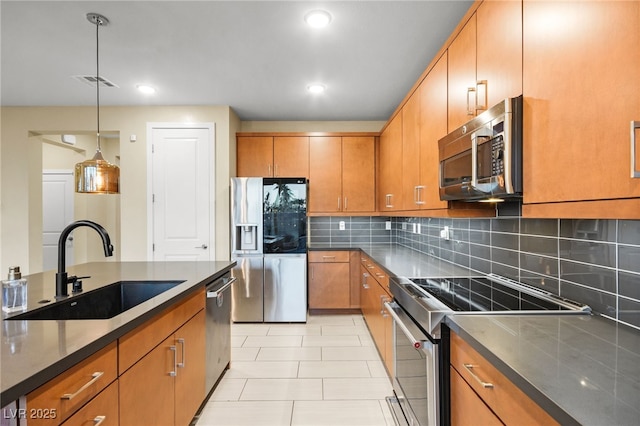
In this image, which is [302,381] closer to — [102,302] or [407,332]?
[407,332]

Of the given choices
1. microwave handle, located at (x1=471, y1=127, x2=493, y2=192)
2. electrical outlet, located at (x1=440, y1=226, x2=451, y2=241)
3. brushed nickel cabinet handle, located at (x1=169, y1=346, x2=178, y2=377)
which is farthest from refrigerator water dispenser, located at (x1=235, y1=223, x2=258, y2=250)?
microwave handle, located at (x1=471, y1=127, x2=493, y2=192)

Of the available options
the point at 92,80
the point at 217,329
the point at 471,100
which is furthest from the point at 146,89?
the point at 471,100

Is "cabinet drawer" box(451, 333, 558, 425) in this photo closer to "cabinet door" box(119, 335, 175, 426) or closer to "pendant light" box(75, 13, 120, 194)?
"cabinet door" box(119, 335, 175, 426)

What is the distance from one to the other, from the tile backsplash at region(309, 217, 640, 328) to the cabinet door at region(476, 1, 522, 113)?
65 centimetres

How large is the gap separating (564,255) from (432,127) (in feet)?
3.58

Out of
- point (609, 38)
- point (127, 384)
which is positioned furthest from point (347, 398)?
point (609, 38)

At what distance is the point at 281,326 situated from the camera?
373 centimetres

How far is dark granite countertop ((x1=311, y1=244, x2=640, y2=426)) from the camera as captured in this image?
0.67 meters

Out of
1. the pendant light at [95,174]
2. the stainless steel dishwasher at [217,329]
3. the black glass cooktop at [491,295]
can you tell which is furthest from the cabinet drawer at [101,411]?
the pendant light at [95,174]

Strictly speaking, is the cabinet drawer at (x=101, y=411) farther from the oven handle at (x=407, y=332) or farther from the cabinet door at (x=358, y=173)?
the cabinet door at (x=358, y=173)

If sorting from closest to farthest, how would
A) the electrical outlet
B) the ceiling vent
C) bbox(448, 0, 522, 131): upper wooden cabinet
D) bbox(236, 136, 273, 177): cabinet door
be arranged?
bbox(448, 0, 522, 131): upper wooden cabinet
the electrical outlet
the ceiling vent
bbox(236, 136, 273, 177): cabinet door

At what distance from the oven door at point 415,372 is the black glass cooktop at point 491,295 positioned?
7.7 inches

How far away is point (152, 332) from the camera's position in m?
1.40

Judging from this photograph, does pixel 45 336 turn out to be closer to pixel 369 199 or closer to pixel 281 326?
pixel 281 326
